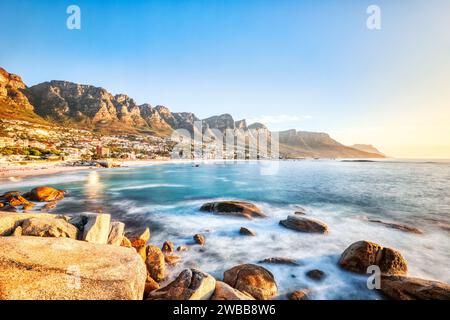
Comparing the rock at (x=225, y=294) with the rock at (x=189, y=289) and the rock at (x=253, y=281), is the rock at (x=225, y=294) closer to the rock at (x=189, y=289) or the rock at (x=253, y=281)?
the rock at (x=189, y=289)

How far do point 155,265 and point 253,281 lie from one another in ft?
12.6

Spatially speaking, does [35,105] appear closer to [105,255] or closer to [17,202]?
[17,202]

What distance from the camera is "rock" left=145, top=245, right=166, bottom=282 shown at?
7547mm

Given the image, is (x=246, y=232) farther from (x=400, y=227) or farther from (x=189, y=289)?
(x=400, y=227)

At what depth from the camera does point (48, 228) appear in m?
7.21

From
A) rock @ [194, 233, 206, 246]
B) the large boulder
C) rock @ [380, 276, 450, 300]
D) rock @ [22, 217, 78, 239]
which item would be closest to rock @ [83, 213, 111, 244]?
rock @ [22, 217, 78, 239]

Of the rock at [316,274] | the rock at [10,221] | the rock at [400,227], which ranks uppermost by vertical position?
the rock at [10,221]

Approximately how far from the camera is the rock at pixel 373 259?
→ 787 cm

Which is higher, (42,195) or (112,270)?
(112,270)

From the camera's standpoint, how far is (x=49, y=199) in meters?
19.2

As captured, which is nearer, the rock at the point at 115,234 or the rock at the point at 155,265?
the rock at the point at 155,265

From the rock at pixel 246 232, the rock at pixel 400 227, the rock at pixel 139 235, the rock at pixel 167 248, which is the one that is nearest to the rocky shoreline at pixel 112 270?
the rock at pixel 167 248

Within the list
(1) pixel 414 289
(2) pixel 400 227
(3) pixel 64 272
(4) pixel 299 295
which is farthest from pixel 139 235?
(2) pixel 400 227

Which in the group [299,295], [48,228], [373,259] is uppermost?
[48,228]
